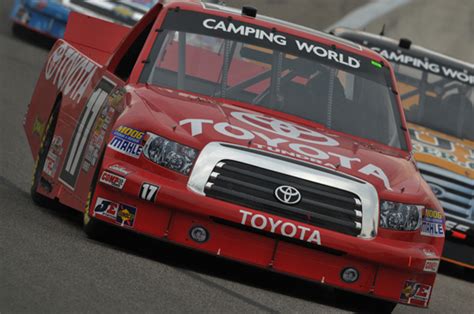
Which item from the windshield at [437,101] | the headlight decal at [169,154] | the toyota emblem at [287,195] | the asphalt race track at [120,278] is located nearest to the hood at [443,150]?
the windshield at [437,101]

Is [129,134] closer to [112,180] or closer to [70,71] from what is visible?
[112,180]

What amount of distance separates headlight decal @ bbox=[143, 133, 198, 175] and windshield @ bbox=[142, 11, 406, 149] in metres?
1.06

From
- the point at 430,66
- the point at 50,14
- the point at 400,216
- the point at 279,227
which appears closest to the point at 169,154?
the point at 279,227

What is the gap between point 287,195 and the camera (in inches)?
296

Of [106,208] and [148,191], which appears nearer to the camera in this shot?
[148,191]

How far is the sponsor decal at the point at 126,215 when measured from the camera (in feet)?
24.7

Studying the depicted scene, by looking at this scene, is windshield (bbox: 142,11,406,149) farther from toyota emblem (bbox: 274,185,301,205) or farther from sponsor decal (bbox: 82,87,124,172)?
toyota emblem (bbox: 274,185,301,205)

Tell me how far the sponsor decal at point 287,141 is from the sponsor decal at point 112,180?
0.47 m

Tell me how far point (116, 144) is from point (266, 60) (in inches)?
67.2

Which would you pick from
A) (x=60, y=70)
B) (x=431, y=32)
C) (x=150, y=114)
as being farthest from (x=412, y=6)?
(x=150, y=114)

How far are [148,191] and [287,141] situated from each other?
917 millimetres

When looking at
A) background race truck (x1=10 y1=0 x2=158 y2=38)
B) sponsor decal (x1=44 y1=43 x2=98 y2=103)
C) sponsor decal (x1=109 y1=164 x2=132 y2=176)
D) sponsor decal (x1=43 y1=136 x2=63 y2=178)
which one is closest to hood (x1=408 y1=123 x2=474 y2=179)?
sponsor decal (x1=44 y1=43 x2=98 y2=103)

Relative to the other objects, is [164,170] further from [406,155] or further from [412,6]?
[412,6]

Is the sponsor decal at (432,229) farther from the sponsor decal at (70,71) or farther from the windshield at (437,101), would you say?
the windshield at (437,101)
